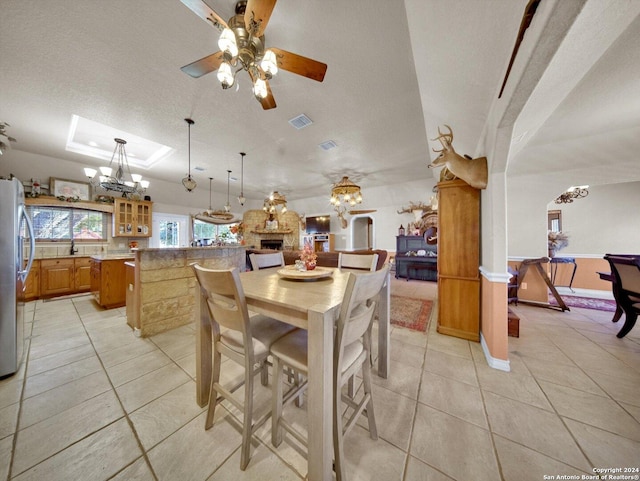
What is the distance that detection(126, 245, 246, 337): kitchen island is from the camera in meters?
2.31

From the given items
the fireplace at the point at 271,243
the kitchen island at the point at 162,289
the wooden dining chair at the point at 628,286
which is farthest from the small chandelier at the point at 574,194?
the fireplace at the point at 271,243

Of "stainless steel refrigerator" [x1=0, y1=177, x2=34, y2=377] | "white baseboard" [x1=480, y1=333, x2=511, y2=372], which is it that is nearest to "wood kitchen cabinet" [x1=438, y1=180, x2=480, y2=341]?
"white baseboard" [x1=480, y1=333, x2=511, y2=372]

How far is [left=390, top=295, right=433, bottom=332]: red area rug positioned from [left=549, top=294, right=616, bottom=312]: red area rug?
7.26ft

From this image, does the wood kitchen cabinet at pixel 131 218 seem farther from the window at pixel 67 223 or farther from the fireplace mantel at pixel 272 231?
the fireplace mantel at pixel 272 231

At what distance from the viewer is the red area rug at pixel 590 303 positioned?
3.22 meters

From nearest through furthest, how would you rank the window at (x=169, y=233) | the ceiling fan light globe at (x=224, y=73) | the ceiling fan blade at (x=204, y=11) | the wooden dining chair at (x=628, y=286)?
the ceiling fan blade at (x=204, y=11) → the ceiling fan light globe at (x=224, y=73) → the wooden dining chair at (x=628, y=286) → the window at (x=169, y=233)

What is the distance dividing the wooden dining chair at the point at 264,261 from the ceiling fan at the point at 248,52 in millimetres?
1412

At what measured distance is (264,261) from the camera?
2146 millimetres

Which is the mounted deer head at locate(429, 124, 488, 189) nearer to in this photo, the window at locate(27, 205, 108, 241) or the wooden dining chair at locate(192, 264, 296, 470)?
the wooden dining chair at locate(192, 264, 296, 470)

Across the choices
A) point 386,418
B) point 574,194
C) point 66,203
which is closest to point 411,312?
point 386,418

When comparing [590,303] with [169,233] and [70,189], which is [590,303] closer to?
[169,233]

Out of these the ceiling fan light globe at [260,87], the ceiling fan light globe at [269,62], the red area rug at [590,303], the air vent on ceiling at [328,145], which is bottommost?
the red area rug at [590,303]

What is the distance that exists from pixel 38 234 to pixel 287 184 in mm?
5558

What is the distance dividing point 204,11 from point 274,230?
6.95m
